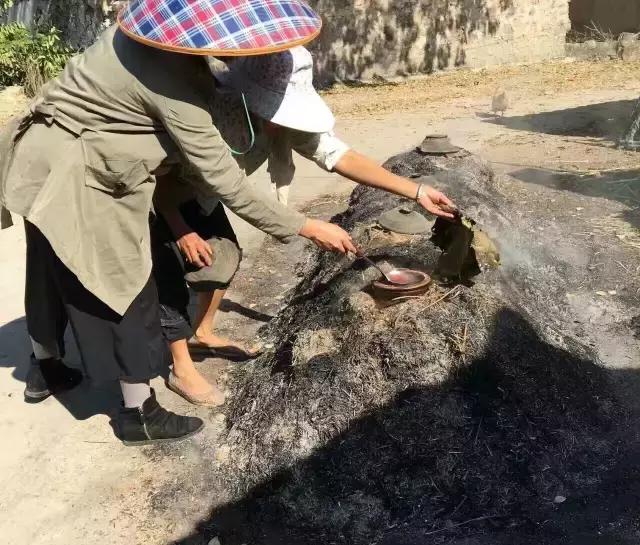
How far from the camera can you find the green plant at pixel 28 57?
33.9 ft

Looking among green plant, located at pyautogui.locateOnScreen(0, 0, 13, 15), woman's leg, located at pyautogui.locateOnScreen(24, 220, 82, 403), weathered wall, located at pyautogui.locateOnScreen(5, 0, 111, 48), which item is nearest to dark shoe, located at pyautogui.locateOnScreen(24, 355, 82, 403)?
woman's leg, located at pyautogui.locateOnScreen(24, 220, 82, 403)

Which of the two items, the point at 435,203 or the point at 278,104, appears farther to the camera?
the point at 435,203

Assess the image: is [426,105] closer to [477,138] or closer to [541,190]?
[477,138]

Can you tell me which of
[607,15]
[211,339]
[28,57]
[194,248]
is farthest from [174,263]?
[607,15]

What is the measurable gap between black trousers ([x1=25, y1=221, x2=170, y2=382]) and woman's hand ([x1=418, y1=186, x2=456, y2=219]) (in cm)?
114

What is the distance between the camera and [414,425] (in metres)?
2.71

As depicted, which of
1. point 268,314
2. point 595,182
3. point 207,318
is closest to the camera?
point 207,318

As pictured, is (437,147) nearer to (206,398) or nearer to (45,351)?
(206,398)

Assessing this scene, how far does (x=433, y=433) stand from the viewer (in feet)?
8.80

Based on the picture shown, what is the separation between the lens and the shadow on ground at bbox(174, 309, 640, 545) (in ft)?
8.32

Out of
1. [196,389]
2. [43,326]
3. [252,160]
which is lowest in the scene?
[196,389]

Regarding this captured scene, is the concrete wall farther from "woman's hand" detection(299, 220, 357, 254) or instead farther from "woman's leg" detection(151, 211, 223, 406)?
"woman's hand" detection(299, 220, 357, 254)

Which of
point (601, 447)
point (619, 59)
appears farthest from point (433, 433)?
point (619, 59)

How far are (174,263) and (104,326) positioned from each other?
1.71 ft
